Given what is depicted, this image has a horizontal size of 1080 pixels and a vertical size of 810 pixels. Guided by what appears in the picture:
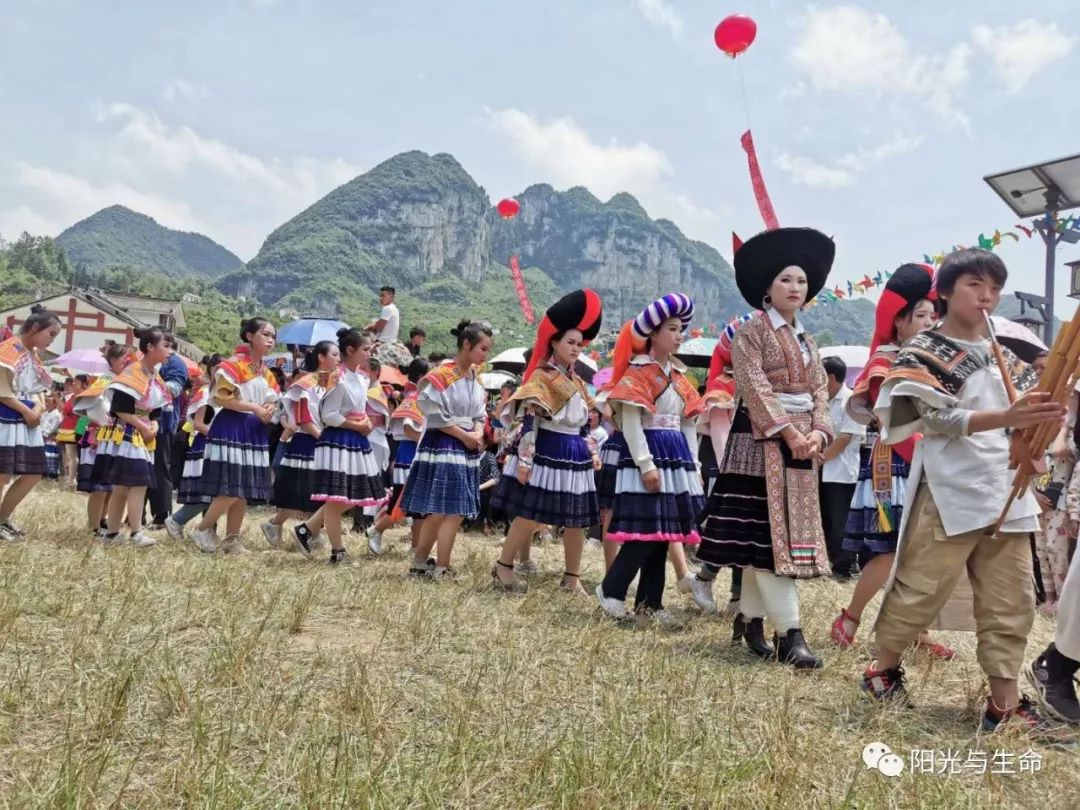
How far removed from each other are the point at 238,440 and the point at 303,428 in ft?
1.77

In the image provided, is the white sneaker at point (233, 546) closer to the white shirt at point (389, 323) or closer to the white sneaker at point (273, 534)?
the white sneaker at point (273, 534)

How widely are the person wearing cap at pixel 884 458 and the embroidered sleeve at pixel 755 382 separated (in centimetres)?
37

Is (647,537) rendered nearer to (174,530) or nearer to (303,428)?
(303,428)

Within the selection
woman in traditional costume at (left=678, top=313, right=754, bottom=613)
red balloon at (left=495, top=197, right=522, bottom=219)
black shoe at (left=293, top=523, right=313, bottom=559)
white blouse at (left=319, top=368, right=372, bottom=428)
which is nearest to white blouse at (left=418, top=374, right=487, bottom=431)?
white blouse at (left=319, top=368, right=372, bottom=428)

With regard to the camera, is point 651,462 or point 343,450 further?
point 343,450

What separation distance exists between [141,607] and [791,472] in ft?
10.1

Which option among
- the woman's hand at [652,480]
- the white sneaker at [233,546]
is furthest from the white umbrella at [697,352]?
the woman's hand at [652,480]

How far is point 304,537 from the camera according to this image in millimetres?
7281

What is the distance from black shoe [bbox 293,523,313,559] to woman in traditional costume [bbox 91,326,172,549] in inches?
45.6

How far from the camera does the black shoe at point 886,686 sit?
11.0 ft

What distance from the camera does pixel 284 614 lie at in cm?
415

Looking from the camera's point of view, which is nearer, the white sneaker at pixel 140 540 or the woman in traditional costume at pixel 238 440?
the white sneaker at pixel 140 540

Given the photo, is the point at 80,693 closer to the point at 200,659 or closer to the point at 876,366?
the point at 200,659

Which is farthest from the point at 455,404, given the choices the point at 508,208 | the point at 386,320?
the point at 508,208
